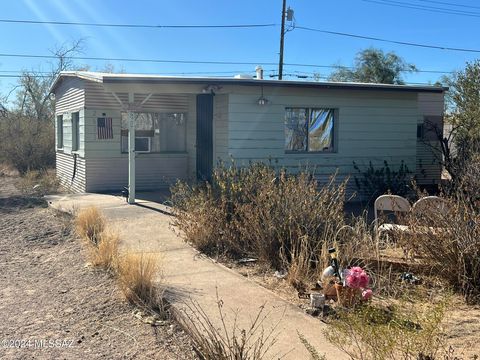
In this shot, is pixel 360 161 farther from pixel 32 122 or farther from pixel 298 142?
pixel 32 122

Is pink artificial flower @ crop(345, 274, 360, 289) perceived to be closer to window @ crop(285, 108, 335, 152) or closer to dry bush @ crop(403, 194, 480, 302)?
dry bush @ crop(403, 194, 480, 302)

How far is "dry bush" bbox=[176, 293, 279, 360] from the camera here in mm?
3463

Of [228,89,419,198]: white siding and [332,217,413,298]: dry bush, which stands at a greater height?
[228,89,419,198]: white siding

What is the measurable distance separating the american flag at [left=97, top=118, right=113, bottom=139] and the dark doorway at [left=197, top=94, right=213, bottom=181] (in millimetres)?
2370

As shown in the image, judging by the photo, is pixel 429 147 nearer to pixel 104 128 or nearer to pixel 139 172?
pixel 139 172

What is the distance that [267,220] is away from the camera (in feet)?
21.7

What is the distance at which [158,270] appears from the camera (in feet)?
19.6

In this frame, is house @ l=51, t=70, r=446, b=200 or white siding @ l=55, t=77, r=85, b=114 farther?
white siding @ l=55, t=77, r=85, b=114

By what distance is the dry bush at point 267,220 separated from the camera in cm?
642

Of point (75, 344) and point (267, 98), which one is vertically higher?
point (267, 98)

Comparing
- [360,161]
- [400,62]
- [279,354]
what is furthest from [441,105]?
→ [400,62]

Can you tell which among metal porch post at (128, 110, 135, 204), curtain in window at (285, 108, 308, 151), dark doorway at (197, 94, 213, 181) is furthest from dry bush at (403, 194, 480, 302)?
dark doorway at (197, 94, 213, 181)

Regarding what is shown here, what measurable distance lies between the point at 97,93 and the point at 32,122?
934cm

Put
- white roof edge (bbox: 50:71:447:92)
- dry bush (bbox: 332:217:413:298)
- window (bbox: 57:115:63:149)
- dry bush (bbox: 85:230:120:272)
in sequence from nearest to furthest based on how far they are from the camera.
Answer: dry bush (bbox: 332:217:413:298) → dry bush (bbox: 85:230:120:272) → white roof edge (bbox: 50:71:447:92) → window (bbox: 57:115:63:149)
